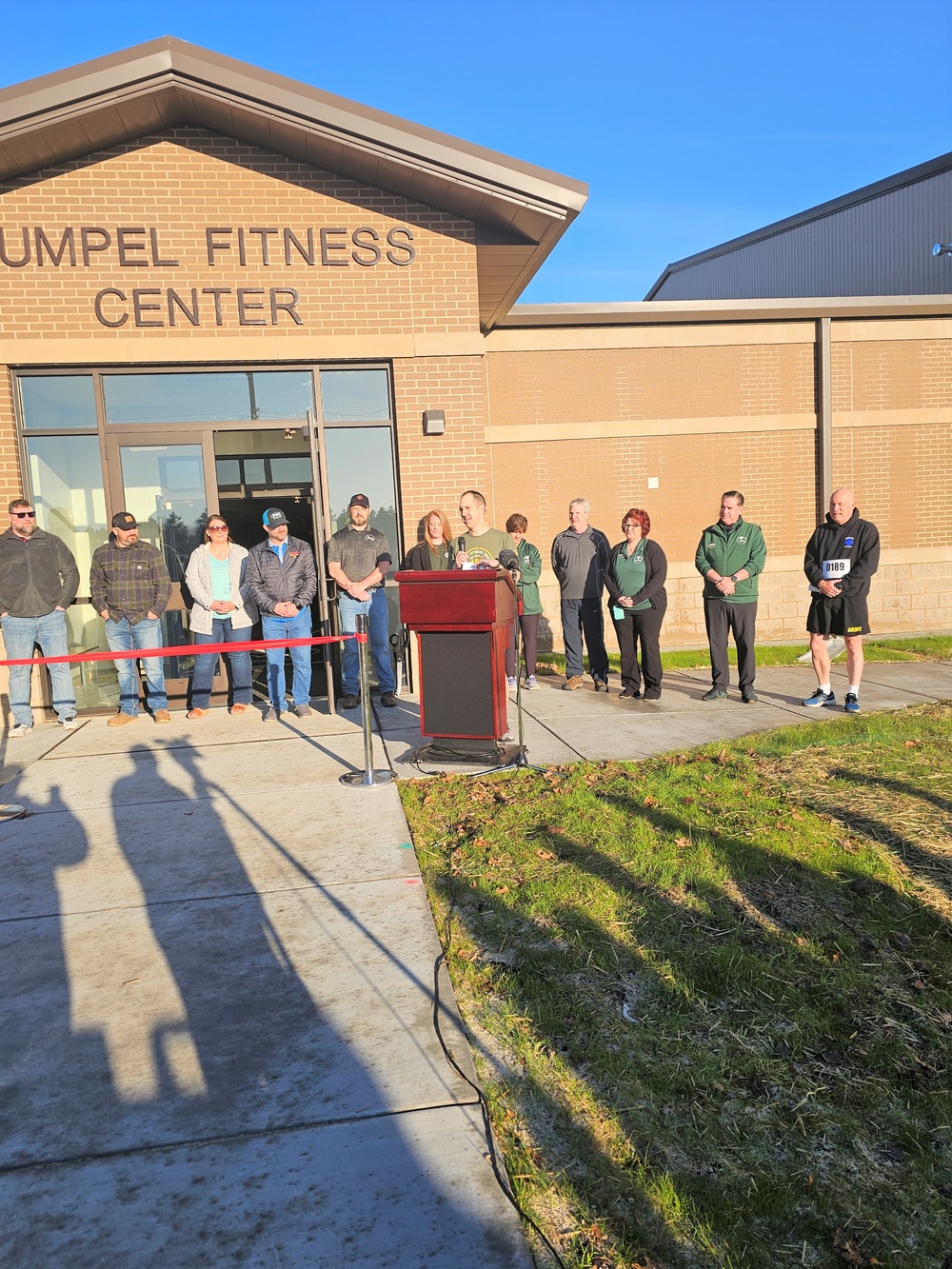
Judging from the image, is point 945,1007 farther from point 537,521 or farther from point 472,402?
point 537,521

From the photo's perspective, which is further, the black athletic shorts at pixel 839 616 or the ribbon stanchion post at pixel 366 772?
the black athletic shorts at pixel 839 616

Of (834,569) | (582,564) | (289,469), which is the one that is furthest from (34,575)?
(834,569)

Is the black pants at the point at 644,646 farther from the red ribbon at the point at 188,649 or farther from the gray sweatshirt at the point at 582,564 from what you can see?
the red ribbon at the point at 188,649

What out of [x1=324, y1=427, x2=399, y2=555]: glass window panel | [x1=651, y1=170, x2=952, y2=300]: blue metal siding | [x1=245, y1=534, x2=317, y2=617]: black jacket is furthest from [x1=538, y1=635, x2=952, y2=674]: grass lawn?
[x1=651, y1=170, x2=952, y2=300]: blue metal siding

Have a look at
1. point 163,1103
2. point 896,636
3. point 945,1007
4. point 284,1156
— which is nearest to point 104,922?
point 163,1103

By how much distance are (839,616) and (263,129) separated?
7.12 m

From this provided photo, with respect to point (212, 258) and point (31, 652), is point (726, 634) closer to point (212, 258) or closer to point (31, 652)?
point (212, 258)

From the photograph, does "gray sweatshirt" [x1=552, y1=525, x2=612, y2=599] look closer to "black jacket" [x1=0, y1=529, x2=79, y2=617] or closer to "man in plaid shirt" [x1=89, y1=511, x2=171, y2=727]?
"man in plaid shirt" [x1=89, y1=511, x2=171, y2=727]

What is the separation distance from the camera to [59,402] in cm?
922

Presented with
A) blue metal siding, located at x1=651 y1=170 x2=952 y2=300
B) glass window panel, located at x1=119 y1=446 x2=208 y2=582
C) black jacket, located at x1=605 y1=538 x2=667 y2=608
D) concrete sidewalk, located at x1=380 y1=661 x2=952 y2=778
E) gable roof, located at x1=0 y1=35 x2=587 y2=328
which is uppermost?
blue metal siding, located at x1=651 y1=170 x2=952 y2=300

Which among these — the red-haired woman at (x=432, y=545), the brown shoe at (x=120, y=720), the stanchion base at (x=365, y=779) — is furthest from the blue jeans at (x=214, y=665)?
the stanchion base at (x=365, y=779)

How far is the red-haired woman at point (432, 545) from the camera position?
8.91m

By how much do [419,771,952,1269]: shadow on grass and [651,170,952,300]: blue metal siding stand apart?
16.5 meters

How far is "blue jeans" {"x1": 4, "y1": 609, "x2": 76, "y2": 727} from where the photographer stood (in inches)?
334
